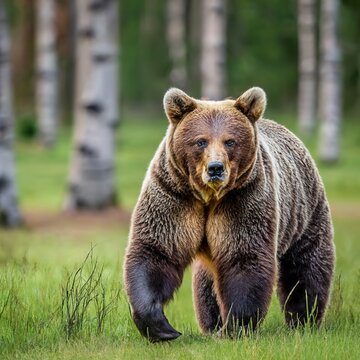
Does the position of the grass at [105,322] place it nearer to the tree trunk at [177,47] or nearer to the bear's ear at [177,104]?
the bear's ear at [177,104]

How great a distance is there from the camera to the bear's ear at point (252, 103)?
6242mm

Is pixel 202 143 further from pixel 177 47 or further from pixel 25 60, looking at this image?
pixel 25 60

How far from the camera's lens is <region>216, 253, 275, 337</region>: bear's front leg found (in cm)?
612

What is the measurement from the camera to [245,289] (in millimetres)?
6125

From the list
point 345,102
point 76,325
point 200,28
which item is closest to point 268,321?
point 76,325

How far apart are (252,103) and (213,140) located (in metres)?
0.43

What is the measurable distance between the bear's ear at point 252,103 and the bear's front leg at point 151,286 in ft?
3.23

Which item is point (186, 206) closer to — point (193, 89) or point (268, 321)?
point (268, 321)

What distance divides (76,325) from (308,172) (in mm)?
1959

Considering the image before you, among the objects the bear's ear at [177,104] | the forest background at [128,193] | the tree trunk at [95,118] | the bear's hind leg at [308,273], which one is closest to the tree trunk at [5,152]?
the forest background at [128,193]

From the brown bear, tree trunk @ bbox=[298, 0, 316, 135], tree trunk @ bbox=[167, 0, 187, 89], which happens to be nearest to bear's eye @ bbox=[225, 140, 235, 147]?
the brown bear

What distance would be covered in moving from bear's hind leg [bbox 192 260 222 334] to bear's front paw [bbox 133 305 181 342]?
0.92 meters

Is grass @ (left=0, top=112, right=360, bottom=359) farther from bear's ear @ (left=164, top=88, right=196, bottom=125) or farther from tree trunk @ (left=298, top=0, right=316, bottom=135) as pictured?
tree trunk @ (left=298, top=0, right=316, bottom=135)

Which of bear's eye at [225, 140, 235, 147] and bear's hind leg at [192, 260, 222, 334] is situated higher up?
bear's eye at [225, 140, 235, 147]
